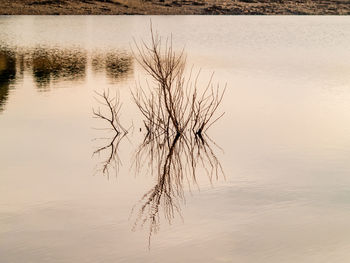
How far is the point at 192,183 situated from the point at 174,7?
219ft

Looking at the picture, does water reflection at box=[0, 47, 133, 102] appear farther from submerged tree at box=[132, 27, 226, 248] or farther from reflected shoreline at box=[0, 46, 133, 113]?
submerged tree at box=[132, 27, 226, 248]

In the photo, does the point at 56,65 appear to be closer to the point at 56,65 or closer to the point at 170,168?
the point at 56,65

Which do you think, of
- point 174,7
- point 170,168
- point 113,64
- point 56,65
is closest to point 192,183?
point 170,168

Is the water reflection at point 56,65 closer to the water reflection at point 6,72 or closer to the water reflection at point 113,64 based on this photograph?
the water reflection at point 113,64

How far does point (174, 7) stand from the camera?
247 feet

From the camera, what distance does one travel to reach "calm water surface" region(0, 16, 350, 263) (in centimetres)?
755

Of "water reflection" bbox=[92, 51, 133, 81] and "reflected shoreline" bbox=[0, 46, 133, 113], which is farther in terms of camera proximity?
"water reflection" bbox=[92, 51, 133, 81]

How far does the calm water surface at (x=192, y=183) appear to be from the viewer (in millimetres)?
7551

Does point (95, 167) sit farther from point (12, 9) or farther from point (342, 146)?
point (12, 9)

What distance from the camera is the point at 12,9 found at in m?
73.2

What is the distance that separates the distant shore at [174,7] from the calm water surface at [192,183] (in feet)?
171

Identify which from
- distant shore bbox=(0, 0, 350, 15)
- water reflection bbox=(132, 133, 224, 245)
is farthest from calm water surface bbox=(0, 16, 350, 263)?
distant shore bbox=(0, 0, 350, 15)

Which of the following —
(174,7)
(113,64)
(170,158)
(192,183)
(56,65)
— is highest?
(192,183)

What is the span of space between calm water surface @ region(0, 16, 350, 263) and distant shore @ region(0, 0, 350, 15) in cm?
5218
